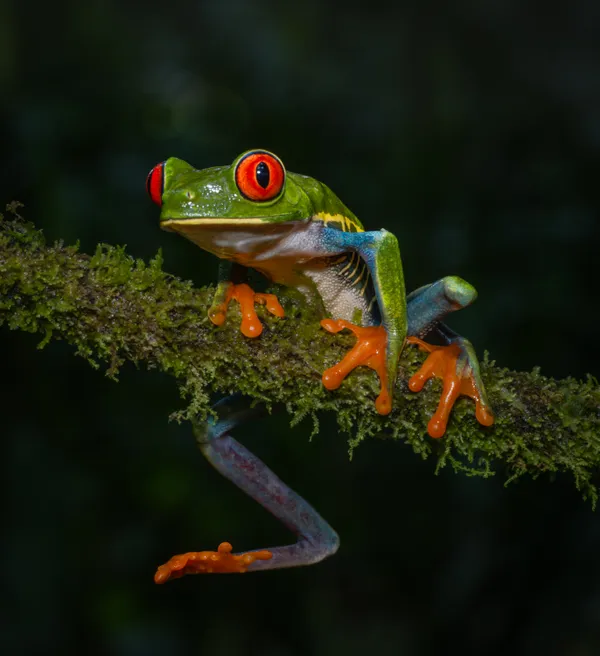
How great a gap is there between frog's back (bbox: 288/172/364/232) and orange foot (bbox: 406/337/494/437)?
651 mm

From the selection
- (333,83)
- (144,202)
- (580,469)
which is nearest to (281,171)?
(580,469)

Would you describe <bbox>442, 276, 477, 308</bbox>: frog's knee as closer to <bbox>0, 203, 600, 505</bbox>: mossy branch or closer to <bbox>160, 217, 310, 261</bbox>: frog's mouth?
<bbox>0, 203, 600, 505</bbox>: mossy branch

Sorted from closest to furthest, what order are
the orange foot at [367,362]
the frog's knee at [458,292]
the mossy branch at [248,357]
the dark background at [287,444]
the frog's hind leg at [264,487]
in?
the mossy branch at [248,357], the orange foot at [367,362], the frog's knee at [458,292], the frog's hind leg at [264,487], the dark background at [287,444]

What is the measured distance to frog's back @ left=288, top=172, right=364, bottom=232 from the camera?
2.68 metres

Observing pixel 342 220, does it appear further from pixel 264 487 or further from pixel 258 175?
pixel 264 487

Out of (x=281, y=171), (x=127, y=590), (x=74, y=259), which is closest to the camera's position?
(x=74, y=259)

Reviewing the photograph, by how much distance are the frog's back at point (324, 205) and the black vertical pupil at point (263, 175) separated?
0.92ft

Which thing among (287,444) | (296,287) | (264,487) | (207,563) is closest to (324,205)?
(296,287)

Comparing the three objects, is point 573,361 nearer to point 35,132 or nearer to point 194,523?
point 194,523

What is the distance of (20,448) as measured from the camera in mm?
4535

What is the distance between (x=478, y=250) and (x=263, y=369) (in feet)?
10.7

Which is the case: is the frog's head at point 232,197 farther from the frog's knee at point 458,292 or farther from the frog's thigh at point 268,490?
the frog's thigh at point 268,490

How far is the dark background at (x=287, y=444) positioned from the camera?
4.40 metres

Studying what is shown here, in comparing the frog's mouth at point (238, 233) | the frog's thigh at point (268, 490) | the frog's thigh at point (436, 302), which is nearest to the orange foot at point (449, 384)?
the frog's thigh at point (436, 302)
